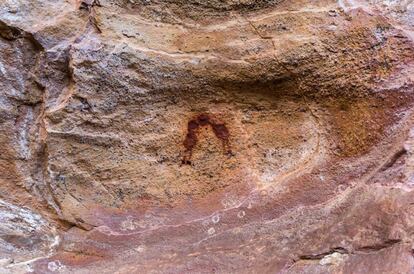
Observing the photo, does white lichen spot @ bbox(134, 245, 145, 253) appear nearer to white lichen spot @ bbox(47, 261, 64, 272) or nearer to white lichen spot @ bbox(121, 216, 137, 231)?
white lichen spot @ bbox(121, 216, 137, 231)

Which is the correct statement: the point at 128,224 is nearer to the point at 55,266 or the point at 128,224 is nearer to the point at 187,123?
the point at 55,266

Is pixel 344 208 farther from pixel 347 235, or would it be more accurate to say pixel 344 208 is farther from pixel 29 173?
pixel 29 173

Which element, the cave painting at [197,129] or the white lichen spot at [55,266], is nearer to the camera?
the white lichen spot at [55,266]

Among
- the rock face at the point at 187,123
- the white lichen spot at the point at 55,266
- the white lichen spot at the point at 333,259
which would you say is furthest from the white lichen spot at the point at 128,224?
the white lichen spot at the point at 333,259

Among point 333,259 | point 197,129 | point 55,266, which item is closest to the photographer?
point 333,259

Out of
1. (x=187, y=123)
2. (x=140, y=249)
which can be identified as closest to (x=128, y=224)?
(x=140, y=249)

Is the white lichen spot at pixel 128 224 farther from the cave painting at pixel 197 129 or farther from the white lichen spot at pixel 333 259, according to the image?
the white lichen spot at pixel 333 259

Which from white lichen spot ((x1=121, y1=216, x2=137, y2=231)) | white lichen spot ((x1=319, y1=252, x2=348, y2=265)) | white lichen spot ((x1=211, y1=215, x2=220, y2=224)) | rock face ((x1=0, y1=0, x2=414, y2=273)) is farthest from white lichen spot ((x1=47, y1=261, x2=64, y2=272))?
white lichen spot ((x1=319, y1=252, x2=348, y2=265))

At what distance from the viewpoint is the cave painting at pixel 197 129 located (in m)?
2.04

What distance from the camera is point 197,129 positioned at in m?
2.04

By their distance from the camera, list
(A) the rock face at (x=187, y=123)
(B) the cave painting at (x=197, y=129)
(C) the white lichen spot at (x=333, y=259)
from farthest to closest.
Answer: (B) the cave painting at (x=197, y=129), (A) the rock face at (x=187, y=123), (C) the white lichen spot at (x=333, y=259)

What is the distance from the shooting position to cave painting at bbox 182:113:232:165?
6.69 feet

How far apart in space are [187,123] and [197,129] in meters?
0.05

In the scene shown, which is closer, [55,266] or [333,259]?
[333,259]
